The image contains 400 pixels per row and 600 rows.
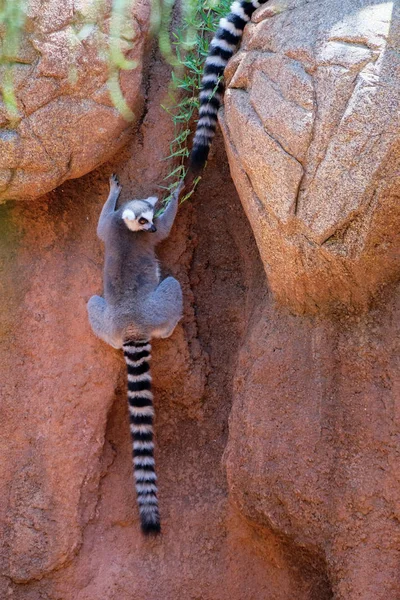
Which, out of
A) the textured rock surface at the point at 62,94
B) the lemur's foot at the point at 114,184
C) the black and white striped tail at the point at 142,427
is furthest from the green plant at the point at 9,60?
the black and white striped tail at the point at 142,427

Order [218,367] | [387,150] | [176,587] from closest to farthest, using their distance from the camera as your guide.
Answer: [387,150] < [176,587] < [218,367]

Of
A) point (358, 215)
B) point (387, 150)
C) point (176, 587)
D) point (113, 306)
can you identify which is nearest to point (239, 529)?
point (176, 587)

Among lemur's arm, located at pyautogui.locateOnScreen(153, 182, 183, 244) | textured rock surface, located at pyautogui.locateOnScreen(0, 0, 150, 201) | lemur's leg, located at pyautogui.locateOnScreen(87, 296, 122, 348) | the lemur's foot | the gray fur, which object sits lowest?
lemur's leg, located at pyautogui.locateOnScreen(87, 296, 122, 348)

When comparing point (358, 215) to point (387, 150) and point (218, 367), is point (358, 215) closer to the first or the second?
point (387, 150)

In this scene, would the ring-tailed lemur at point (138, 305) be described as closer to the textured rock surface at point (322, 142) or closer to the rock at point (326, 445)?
the rock at point (326, 445)

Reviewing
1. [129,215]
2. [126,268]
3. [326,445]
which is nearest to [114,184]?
[129,215]

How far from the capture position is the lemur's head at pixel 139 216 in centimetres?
432

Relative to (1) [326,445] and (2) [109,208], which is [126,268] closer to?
(2) [109,208]

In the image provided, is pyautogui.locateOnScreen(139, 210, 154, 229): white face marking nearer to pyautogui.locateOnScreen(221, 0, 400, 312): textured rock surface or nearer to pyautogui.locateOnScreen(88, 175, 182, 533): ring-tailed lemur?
pyautogui.locateOnScreen(88, 175, 182, 533): ring-tailed lemur

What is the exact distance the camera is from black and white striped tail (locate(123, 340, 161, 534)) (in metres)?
4.27

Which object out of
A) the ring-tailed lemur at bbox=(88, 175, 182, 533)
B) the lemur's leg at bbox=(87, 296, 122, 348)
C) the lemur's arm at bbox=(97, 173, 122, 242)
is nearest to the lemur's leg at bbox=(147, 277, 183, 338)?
the ring-tailed lemur at bbox=(88, 175, 182, 533)

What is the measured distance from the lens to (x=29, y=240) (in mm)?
4684

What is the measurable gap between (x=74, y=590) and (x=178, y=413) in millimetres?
1200

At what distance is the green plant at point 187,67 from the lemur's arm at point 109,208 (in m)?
0.31
